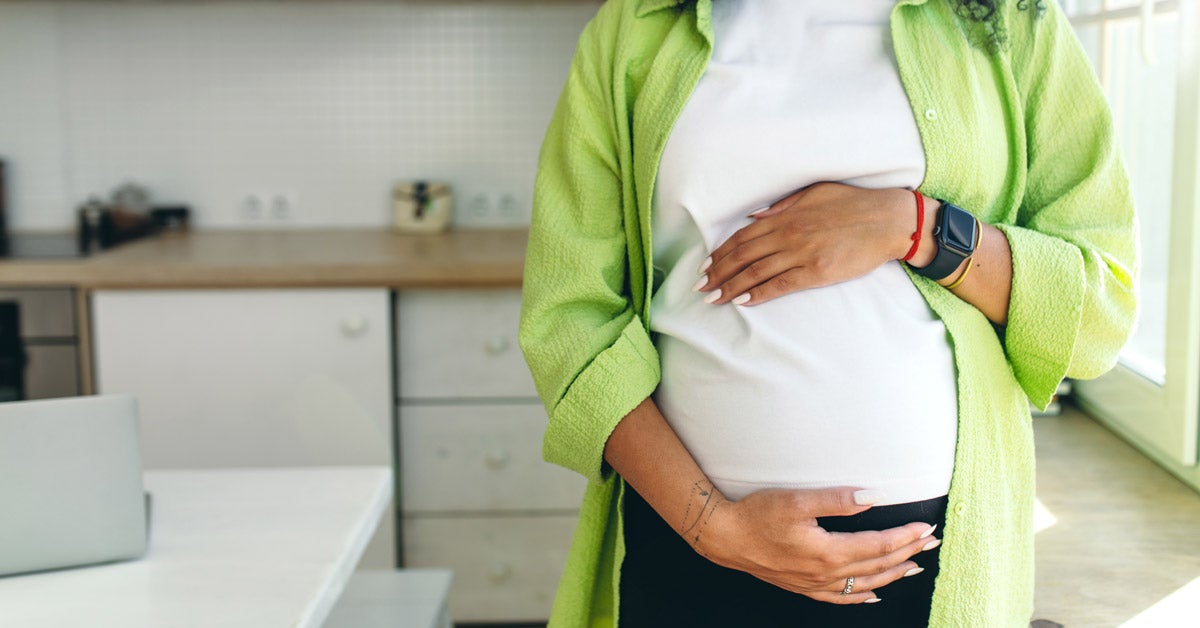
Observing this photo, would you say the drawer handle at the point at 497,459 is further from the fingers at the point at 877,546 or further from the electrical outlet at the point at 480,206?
the fingers at the point at 877,546

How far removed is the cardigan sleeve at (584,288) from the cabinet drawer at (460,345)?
1229mm

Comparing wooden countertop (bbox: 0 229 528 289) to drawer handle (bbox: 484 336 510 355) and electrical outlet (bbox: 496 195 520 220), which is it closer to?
drawer handle (bbox: 484 336 510 355)

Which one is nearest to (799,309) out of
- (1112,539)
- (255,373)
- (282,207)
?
(1112,539)

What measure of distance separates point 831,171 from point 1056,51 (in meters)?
0.23

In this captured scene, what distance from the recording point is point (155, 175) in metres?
2.90

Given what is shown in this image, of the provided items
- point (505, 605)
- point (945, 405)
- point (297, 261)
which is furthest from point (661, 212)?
point (505, 605)

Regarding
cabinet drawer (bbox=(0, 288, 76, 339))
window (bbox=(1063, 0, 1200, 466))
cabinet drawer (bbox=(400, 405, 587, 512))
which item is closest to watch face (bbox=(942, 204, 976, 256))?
window (bbox=(1063, 0, 1200, 466))

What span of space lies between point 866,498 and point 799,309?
18cm

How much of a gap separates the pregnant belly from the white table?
0.47 metres

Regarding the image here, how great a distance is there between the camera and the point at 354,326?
7.70 feet

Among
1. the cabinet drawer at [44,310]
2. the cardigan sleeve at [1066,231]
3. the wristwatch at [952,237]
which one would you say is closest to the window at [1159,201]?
the cardigan sleeve at [1066,231]

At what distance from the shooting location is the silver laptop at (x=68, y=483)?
3.90ft

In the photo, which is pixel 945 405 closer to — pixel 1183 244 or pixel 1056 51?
pixel 1056 51

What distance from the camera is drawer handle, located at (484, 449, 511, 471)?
2.45 m
